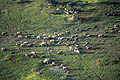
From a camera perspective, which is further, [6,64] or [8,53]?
[8,53]

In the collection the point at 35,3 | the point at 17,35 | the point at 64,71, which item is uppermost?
the point at 35,3

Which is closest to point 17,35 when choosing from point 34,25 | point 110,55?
point 34,25

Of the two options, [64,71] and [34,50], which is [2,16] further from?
[64,71]

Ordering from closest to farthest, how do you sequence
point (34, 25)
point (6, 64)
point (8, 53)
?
point (6, 64) < point (8, 53) < point (34, 25)

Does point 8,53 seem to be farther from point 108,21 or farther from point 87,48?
point 108,21

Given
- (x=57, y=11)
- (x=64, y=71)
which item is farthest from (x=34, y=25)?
(x=64, y=71)

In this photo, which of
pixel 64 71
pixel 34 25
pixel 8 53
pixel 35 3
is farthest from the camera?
pixel 35 3

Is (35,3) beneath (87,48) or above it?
above
